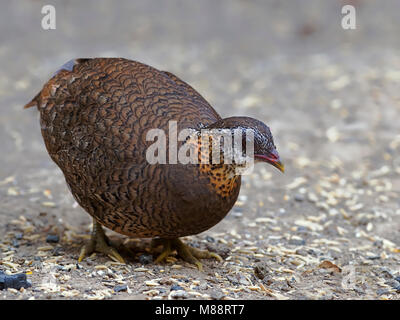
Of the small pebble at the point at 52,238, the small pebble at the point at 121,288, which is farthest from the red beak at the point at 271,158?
the small pebble at the point at 52,238

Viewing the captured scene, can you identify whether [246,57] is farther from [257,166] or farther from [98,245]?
[98,245]

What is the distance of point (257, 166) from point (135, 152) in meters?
3.18

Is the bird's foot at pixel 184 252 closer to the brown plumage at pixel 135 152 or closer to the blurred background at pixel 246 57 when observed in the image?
the brown plumage at pixel 135 152

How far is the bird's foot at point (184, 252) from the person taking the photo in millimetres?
4743

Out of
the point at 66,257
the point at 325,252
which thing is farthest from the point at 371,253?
the point at 66,257

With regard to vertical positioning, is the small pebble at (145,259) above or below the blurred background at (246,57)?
below

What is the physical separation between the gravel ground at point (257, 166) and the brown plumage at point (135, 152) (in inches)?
18.6

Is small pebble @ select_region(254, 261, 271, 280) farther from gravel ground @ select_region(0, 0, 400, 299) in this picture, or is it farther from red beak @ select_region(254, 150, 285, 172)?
red beak @ select_region(254, 150, 285, 172)

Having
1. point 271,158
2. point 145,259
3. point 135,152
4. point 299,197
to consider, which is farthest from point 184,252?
point 299,197

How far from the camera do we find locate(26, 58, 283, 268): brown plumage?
4086 mm

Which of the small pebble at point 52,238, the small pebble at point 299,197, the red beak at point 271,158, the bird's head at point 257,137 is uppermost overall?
the bird's head at point 257,137

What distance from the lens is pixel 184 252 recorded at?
4789 mm

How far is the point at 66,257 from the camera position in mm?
4742

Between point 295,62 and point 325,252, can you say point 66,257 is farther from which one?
point 295,62
